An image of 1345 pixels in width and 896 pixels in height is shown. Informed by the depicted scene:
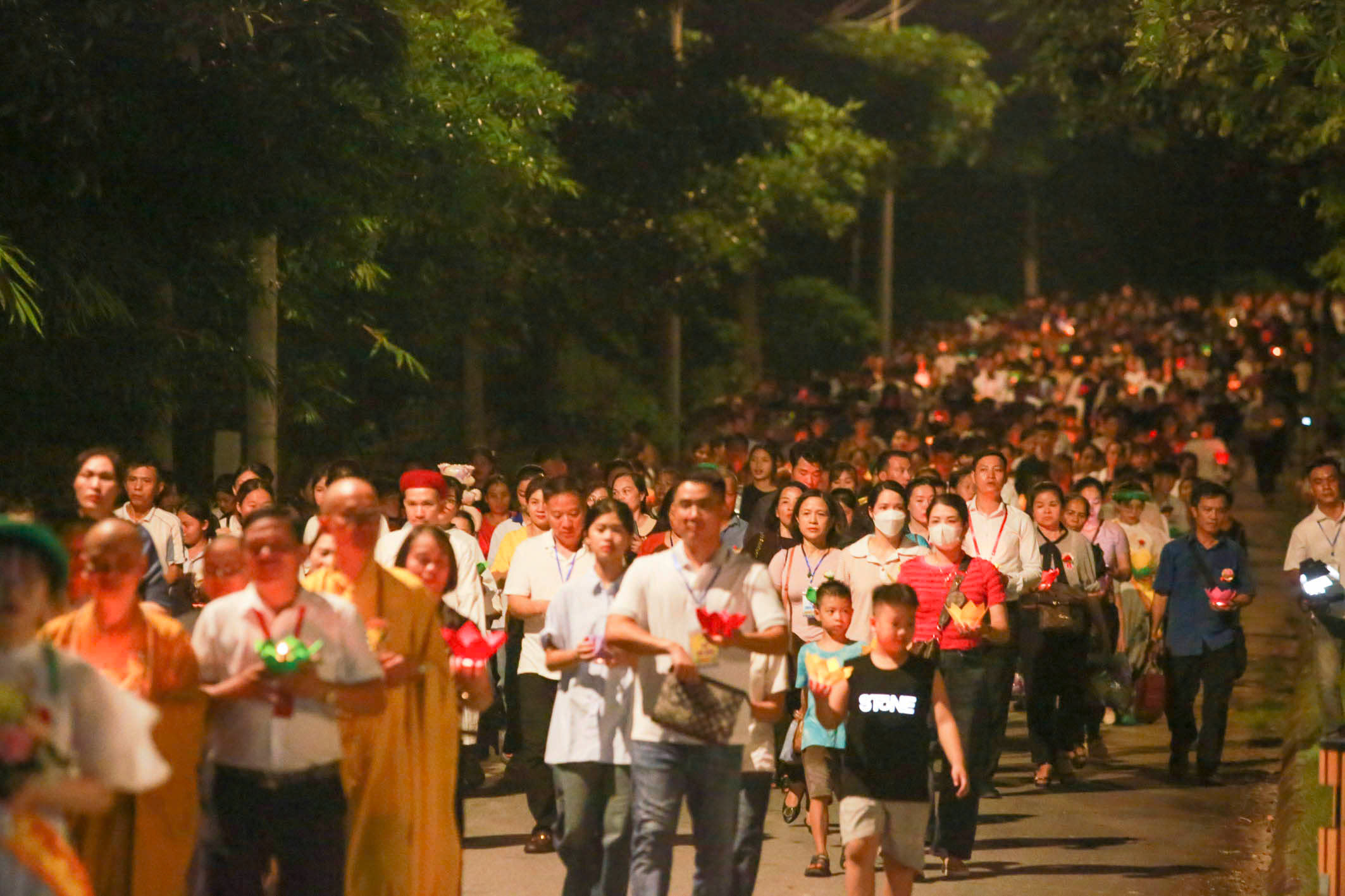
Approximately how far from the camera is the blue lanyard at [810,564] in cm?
1013

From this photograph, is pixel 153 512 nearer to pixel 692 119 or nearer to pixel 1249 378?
pixel 692 119

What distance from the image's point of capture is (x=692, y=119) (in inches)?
966

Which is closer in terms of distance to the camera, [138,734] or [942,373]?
[138,734]

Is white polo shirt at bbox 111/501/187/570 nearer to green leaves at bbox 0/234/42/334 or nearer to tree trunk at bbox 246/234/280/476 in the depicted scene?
green leaves at bbox 0/234/42/334

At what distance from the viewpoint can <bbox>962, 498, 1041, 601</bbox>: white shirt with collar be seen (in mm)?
11250

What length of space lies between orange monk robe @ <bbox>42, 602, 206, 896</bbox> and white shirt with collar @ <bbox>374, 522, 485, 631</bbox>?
2243 mm

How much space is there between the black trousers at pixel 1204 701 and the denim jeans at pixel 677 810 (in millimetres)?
5762

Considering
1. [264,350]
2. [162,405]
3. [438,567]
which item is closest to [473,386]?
[264,350]

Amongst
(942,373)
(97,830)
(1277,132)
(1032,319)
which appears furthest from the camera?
(1032,319)

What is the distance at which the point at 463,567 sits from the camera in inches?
389

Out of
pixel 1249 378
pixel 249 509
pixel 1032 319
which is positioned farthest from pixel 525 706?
pixel 1032 319

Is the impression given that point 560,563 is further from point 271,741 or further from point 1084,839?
point 271,741

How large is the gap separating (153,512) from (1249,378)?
2355cm

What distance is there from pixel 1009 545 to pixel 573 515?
299 cm
